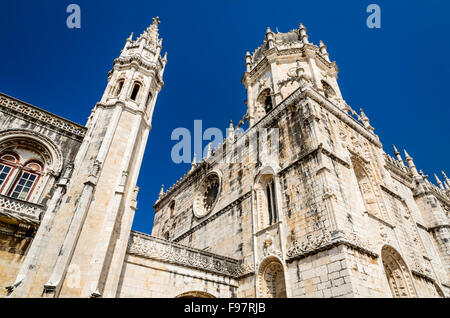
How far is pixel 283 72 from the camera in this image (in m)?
21.7

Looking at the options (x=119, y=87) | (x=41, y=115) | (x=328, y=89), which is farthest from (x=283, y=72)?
(x=41, y=115)

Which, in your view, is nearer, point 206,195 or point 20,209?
point 20,209

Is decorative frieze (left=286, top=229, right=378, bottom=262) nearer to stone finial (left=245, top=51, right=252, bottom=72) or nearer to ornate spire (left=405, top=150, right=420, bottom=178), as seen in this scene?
ornate spire (left=405, top=150, right=420, bottom=178)

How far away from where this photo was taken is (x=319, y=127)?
14.7 m

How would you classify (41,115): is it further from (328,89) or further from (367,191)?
(328,89)

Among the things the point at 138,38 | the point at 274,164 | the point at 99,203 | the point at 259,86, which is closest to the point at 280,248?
the point at 274,164

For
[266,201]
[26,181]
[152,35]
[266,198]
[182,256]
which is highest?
[152,35]

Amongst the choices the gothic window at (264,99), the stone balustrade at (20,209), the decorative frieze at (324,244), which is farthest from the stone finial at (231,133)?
the stone balustrade at (20,209)

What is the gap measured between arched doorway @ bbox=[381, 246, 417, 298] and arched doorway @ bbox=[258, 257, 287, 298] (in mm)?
4890

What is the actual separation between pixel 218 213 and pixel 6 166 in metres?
11.7

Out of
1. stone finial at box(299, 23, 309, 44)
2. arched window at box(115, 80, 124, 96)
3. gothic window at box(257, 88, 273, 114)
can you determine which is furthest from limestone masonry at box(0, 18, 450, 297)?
stone finial at box(299, 23, 309, 44)
